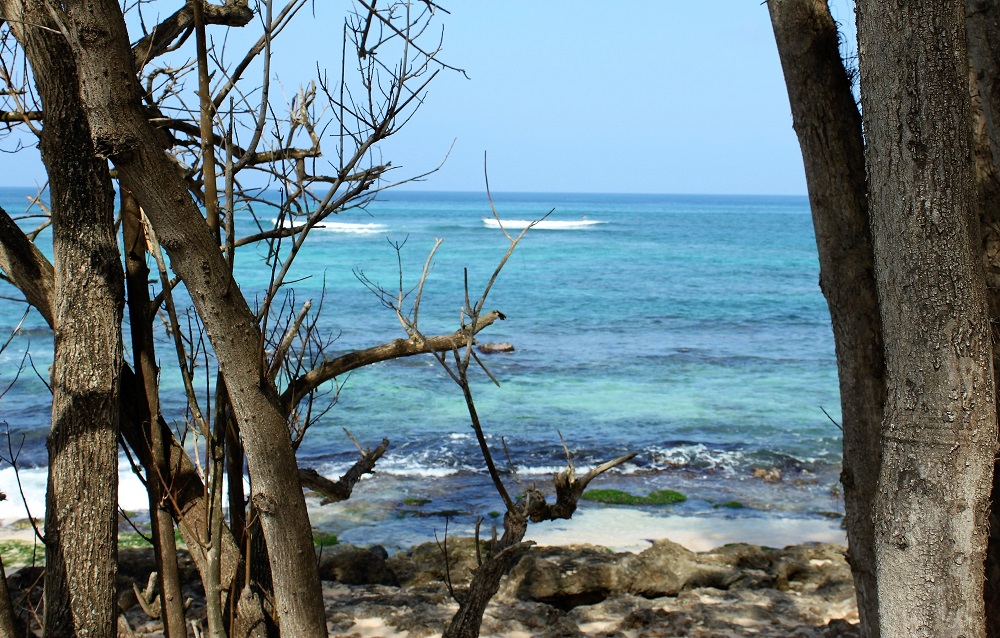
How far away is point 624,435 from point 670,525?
386 centimetres

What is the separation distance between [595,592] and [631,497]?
3.29 metres

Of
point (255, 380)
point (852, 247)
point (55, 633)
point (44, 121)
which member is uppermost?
point (44, 121)

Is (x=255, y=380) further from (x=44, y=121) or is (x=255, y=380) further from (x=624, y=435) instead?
(x=624, y=435)

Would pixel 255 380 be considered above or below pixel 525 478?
above

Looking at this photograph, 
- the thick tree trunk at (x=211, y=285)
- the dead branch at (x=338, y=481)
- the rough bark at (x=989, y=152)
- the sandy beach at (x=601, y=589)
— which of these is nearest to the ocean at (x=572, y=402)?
the thick tree trunk at (x=211, y=285)

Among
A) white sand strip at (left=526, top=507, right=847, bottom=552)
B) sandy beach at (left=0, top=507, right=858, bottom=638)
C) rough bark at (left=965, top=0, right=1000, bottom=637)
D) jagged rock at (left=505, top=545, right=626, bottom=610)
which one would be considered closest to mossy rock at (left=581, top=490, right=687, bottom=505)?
white sand strip at (left=526, top=507, right=847, bottom=552)

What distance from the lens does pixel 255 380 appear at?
8.50 feet

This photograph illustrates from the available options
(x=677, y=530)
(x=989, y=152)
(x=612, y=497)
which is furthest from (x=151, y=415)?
(x=612, y=497)

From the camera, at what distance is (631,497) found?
32.3 feet

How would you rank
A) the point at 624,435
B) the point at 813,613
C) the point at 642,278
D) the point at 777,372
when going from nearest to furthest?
1. the point at 813,613
2. the point at 624,435
3. the point at 777,372
4. the point at 642,278

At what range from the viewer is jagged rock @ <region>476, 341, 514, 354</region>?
18.9 meters

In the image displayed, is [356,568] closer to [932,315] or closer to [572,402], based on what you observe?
[932,315]

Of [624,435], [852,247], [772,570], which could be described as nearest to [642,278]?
[624,435]

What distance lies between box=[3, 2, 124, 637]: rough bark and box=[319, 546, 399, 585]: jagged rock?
14.3 ft
